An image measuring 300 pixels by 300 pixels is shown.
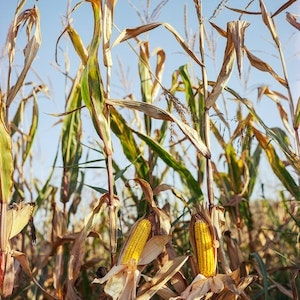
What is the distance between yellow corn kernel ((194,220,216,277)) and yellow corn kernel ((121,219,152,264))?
171 mm

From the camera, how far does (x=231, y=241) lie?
2211 mm

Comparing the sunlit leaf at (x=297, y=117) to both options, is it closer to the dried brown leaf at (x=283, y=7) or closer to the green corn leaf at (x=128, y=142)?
the dried brown leaf at (x=283, y=7)

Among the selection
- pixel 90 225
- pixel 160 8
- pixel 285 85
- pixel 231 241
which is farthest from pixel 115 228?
pixel 160 8

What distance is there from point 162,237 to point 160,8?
4.09 feet

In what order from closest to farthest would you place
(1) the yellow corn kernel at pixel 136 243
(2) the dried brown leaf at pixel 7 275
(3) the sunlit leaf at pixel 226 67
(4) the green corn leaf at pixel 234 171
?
1. (1) the yellow corn kernel at pixel 136 243
2. (2) the dried brown leaf at pixel 7 275
3. (3) the sunlit leaf at pixel 226 67
4. (4) the green corn leaf at pixel 234 171

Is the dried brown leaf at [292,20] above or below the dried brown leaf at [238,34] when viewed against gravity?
above

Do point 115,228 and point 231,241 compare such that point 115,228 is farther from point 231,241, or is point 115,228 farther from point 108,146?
point 231,241

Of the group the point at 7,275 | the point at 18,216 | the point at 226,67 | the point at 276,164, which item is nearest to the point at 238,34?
the point at 226,67

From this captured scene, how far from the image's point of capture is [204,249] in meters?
1.69

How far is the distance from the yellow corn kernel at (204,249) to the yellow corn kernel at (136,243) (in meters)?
0.17

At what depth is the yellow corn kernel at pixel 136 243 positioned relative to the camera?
1.66 m

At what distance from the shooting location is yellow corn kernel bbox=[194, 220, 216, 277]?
1675 mm

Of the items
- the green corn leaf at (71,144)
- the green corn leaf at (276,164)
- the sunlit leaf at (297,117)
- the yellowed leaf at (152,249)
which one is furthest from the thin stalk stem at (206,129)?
the green corn leaf at (71,144)

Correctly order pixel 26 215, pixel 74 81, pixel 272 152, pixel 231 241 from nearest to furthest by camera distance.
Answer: pixel 26 215 < pixel 231 241 < pixel 272 152 < pixel 74 81
